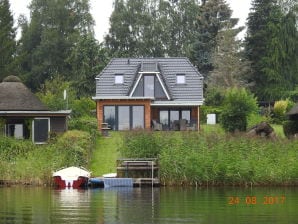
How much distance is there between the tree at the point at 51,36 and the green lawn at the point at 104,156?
100 ft

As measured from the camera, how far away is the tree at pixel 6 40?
228 feet

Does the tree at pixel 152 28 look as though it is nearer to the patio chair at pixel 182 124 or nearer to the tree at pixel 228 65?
the tree at pixel 228 65

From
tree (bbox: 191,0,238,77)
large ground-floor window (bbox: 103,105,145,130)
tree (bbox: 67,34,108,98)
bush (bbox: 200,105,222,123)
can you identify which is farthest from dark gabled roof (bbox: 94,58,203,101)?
tree (bbox: 191,0,238,77)

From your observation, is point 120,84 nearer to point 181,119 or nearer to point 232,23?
point 181,119

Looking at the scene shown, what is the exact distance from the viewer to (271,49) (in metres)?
68.9

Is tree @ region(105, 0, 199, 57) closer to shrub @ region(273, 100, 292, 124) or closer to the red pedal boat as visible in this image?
shrub @ region(273, 100, 292, 124)

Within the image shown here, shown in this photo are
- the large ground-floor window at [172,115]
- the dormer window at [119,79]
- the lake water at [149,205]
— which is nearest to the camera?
the lake water at [149,205]

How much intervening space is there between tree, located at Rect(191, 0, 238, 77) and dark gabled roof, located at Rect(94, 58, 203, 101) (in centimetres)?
1688

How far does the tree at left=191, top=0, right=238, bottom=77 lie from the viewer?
72.5m

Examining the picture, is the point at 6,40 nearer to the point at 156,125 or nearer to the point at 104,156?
the point at 156,125

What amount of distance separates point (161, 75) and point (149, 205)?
101 ft

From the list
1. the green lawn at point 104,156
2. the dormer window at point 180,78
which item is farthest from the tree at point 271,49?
the green lawn at point 104,156

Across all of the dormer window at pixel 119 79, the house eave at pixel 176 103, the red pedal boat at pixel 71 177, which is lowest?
the red pedal boat at pixel 71 177

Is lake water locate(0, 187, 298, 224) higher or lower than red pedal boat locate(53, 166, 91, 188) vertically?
lower
